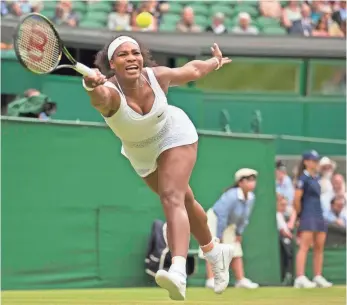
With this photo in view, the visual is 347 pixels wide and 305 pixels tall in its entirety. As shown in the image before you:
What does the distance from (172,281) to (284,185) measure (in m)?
8.90

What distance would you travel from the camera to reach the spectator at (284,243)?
52.4ft

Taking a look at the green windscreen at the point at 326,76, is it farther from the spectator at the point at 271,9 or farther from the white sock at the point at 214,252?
the white sock at the point at 214,252

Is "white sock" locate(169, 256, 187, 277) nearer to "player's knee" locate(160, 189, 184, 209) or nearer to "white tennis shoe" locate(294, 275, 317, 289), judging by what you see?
"player's knee" locate(160, 189, 184, 209)

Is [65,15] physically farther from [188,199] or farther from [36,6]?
[188,199]

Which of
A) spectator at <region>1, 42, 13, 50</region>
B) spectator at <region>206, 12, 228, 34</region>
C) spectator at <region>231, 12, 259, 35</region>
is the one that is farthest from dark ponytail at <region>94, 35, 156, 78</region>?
spectator at <region>231, 12, 259, 35</region>

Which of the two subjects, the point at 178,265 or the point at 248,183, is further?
the point at 248,183

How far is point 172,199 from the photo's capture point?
26.9 feet

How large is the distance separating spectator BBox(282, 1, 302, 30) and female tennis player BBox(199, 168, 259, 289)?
6.54m

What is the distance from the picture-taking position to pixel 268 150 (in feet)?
51.0

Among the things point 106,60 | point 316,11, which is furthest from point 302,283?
point 316,11

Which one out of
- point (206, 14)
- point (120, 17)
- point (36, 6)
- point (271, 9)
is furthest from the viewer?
point (271, 9)

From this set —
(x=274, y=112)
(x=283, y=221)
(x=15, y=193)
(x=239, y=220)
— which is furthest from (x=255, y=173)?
(x=274, y=112)

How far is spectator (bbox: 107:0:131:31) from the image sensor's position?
728 inches

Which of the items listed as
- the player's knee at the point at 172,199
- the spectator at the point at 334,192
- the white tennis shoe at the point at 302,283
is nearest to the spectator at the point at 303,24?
the spectator at the point at 334,192
